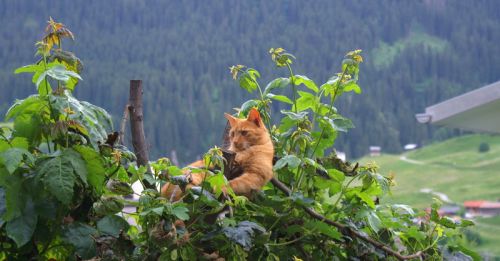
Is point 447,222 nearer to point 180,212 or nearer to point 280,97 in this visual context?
point 280,97

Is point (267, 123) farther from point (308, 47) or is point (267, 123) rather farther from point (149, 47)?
point (149, 47)

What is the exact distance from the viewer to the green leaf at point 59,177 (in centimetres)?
71

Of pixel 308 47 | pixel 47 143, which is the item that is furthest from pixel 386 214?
pixel 308 47

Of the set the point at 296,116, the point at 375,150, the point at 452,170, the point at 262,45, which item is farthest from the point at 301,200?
the point at 262,45

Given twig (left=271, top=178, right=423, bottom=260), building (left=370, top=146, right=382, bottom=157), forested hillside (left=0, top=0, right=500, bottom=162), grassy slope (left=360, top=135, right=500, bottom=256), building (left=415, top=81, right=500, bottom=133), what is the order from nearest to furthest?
twig (left=271, top=178, right=423, bottom=260) → building (left=415, top=81, right=500, bottom=133) → grassy slope (left=360, top=135, right=500, bottom=256) → building (left=370, top=146, right=382, bottom=157) → forested hillside (left=0, top=0, right=500, bottom=162)

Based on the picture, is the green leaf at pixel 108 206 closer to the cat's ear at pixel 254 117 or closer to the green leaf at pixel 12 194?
the green leaf at pixel 12 194

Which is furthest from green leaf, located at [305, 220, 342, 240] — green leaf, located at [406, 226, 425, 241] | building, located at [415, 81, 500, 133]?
building, located at [415, 81, 500, 133]

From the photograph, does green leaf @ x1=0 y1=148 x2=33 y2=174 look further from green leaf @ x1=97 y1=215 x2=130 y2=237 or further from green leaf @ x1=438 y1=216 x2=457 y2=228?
green leaf @ x1=438 y1=216 x2=457 y2=228

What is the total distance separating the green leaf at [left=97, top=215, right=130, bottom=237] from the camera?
786 millimetres

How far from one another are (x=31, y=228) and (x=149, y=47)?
18744mm

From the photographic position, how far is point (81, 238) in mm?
779

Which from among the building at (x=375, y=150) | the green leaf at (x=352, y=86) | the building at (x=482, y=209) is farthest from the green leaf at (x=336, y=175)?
the building at (x=375, y=150)

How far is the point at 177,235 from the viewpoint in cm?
78

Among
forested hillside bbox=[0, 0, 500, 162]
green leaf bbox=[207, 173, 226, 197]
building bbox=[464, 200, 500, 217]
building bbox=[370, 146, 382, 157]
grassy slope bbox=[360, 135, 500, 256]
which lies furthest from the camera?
forested hillside bbox=[0, 0, 500, 162]
